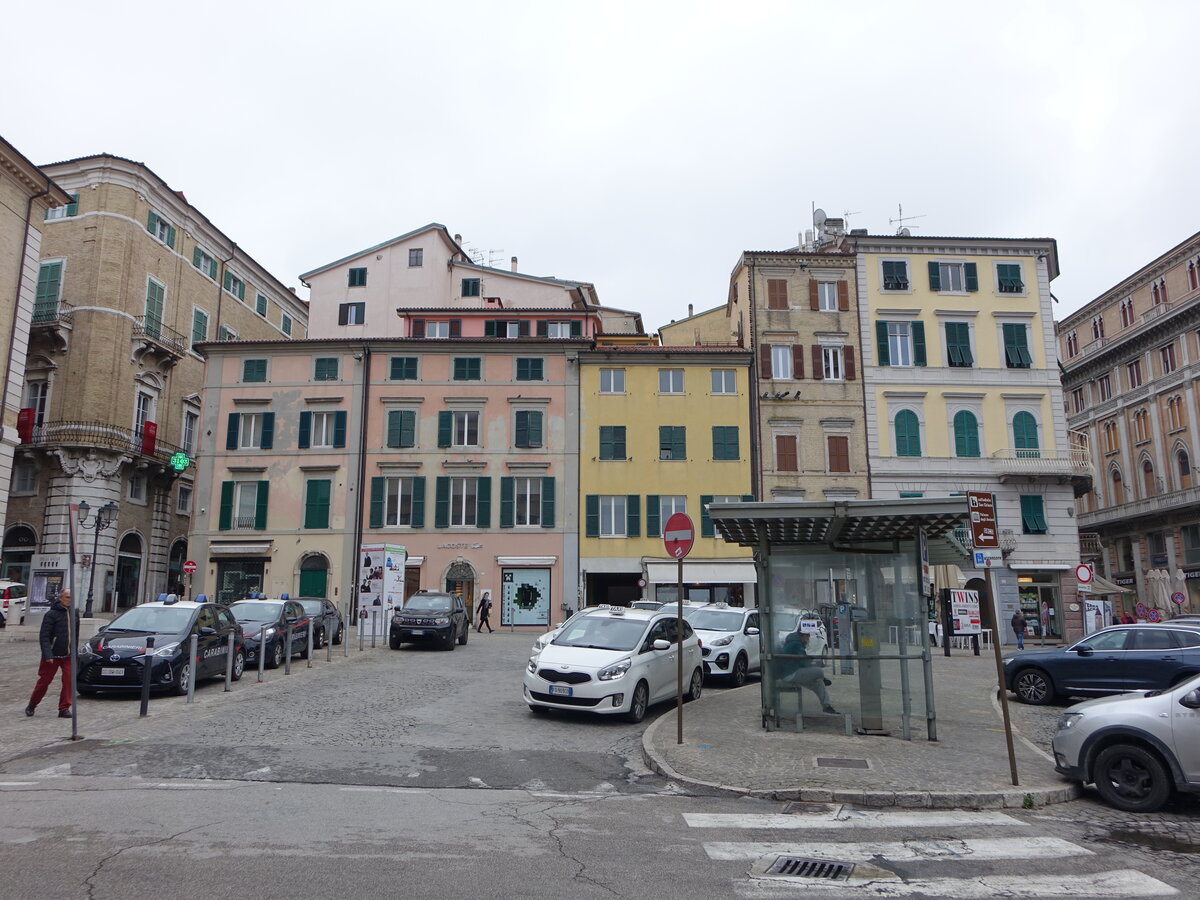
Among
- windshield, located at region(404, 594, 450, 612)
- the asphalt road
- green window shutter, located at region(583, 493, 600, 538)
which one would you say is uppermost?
green window shutter, located at region(583, 493, 600, 538)

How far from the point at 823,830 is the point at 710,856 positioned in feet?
4.69

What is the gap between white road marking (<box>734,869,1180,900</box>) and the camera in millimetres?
5672

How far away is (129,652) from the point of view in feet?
45.8

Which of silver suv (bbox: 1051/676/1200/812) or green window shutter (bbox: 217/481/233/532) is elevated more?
green window shutter (bbox: 217/481/233/532)

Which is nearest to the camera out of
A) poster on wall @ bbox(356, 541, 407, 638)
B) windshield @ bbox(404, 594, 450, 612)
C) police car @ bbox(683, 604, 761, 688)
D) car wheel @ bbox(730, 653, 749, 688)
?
police car @ bbox(683, 604, 761, 688)

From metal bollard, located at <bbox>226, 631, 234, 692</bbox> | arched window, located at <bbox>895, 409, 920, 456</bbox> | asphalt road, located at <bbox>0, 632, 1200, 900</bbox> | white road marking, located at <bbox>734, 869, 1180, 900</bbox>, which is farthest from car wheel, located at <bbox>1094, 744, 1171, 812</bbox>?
arched window, located at <bbox>895, 409, 920, 456</bbox>

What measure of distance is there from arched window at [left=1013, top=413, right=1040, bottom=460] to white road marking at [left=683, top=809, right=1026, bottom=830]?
3421 cm

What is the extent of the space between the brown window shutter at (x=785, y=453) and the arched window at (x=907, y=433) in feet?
14.9

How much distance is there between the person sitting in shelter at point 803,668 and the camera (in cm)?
1170

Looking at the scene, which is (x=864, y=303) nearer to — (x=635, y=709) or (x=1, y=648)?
(x=635, y=709)

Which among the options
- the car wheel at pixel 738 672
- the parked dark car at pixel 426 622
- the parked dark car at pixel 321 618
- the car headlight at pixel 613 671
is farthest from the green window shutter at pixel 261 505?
the car headlight at pixel 613 671

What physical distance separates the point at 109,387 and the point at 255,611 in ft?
82.6

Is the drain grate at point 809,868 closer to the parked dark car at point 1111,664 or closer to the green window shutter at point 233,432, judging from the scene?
the parked dark car at point 1111,664

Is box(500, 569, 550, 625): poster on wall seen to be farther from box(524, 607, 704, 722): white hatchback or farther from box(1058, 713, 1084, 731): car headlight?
box(1058, 713, 1084, 731): car headlight
